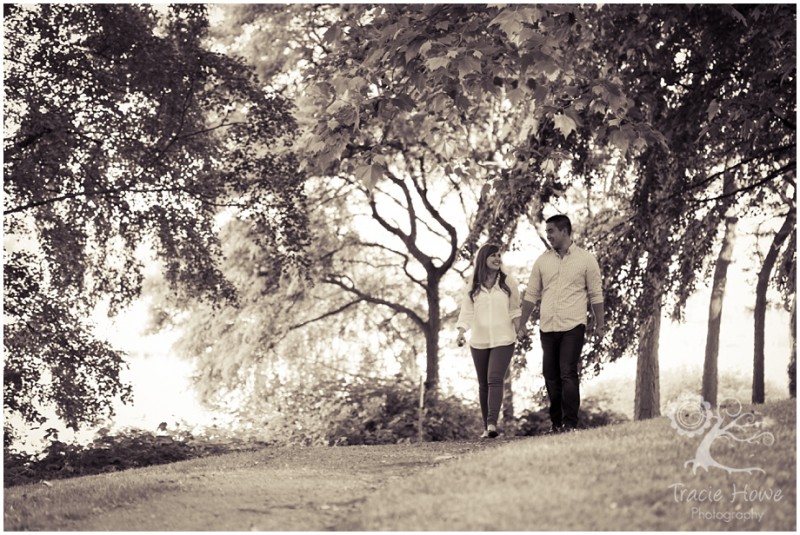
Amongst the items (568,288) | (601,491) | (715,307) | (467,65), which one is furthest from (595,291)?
(715,307)

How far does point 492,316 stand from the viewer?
27.1ft

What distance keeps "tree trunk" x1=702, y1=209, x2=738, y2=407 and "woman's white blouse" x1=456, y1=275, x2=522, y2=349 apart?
30.4ft

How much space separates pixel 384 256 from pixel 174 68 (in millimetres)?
9840

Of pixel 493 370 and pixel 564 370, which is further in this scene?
pixel 493 370

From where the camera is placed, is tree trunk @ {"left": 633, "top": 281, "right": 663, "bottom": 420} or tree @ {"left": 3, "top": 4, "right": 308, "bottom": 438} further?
tree trunk @ {"left": 633, "top": 281, "right": 663, "bottom": 420}

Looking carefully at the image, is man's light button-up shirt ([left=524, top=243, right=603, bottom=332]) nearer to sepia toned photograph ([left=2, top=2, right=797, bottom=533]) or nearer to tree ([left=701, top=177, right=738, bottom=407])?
sepia toned photograph ([left=2, top=2, right=797, bottom=533])

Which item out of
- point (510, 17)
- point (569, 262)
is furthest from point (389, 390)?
point (510, 17)

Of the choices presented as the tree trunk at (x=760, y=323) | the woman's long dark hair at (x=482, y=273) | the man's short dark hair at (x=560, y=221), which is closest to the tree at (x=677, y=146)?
the man's short dark hair at (x=560, y=221)

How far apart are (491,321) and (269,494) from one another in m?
3.26

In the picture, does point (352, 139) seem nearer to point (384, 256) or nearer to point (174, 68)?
point (174, 68)

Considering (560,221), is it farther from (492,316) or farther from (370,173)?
(370,173)

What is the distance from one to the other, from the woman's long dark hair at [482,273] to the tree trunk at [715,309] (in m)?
9.25

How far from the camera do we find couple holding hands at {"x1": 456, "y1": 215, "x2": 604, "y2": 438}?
7859 mm

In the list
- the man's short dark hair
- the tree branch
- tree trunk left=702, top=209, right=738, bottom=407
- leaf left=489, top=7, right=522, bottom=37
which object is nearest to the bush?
tree trunk left=702, top=209, right=738, bottom=407
